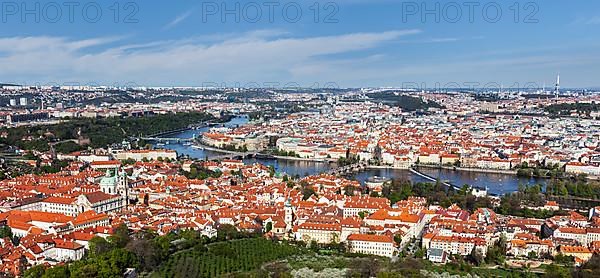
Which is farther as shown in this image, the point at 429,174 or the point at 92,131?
the point at 92,131

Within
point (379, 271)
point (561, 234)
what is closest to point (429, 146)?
point (561, 234)

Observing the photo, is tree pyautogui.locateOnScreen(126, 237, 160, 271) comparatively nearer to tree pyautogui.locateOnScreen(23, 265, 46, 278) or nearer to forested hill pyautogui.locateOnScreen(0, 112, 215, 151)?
tree pyautogui.locateOnScreen(23, 265, 46, 278)

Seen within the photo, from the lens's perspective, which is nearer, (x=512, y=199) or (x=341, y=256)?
(x=341, y=256)

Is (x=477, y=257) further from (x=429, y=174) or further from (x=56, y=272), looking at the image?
(x=429, y=174)

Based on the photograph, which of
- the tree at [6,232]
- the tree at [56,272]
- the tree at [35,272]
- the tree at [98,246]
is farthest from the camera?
the tree at [6,232]

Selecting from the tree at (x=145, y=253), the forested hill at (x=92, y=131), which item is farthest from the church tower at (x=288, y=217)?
the forested hill at (x=92, y=131)

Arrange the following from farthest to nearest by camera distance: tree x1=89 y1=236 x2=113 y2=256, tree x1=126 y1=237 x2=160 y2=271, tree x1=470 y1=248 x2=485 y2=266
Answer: tree x1=470 y1=248 x2=485 y2=266 < tree x1=89 y1=236 x2=113 y2=256 < tree x1=126 y1=237 x2=160 y2=271

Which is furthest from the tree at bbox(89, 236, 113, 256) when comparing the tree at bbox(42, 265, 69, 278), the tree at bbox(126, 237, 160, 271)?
the tree at bbox(42, 265, 69, 278)

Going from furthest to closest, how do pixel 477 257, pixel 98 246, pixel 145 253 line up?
pixel 477 257 → pixel 98 246 → pixel 145 253

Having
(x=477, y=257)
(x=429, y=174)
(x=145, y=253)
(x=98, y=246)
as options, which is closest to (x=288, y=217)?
(x=145, y=253)

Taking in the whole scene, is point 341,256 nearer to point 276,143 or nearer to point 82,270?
point 82,270

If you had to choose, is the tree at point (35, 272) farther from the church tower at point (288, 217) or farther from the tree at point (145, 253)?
the church tower at point (288, 217)
